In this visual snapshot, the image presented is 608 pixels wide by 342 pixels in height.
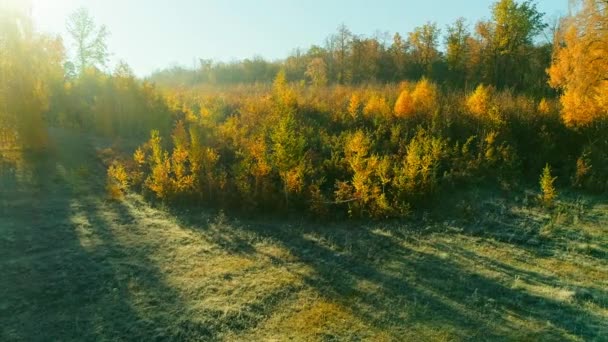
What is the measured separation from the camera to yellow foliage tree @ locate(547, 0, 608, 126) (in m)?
12.1

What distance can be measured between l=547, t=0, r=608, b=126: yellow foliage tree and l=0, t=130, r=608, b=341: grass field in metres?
4.37

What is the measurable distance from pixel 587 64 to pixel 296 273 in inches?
461

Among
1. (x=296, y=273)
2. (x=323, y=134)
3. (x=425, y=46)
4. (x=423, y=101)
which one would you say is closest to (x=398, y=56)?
(x=425, y=46)

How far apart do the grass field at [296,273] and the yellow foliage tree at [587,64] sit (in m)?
4.37

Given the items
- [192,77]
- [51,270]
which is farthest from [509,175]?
[192,77]

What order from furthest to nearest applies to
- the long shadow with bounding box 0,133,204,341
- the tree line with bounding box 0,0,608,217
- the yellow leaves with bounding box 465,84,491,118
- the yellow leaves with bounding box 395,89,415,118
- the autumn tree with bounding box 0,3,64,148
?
the yellow leaves with bounding box 395,89,415,118 → the yellow leaves with bounding box 465,84,491,118 → the autumn tree with bounding box 0,3,64,148 → the tree line with bounding box 0,0,608,217 → the long shadow with bounding box 0,133,204,341

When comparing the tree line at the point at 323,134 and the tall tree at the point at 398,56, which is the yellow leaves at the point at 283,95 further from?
the tall tree at the point at 398,56

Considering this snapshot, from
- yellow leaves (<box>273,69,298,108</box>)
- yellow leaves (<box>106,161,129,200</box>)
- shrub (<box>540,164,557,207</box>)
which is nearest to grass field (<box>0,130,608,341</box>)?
shrub (<box>540,164,557,207</box>)

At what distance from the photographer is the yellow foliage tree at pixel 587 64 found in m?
12.1

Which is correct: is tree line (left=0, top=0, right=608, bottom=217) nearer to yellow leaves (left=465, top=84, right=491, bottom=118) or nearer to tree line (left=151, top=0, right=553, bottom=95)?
yellow leaves (left=465, top=84, right=491, bottom=118)

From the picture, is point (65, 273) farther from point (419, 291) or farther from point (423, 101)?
point (423, 101)

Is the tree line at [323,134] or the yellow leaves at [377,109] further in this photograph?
the yellow leaves at [377,109]

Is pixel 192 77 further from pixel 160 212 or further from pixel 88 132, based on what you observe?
pixel 160 212

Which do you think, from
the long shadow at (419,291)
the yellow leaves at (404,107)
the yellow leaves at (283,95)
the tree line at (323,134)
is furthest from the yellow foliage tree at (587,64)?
the yellow leaves at (283,95)
